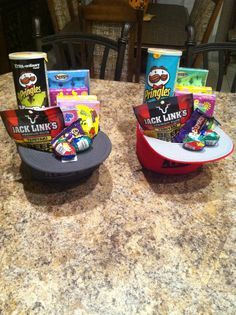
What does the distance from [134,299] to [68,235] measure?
0.17 m

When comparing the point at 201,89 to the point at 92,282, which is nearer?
the point at 92,282

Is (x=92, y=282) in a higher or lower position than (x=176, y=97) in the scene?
lower

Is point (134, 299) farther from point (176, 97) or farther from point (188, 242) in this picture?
point (176, 97)

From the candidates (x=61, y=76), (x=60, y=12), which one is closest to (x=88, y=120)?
(x=61, y=76)

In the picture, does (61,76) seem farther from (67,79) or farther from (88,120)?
(88,120)

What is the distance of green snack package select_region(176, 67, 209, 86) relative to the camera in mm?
758

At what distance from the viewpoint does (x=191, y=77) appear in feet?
2.51

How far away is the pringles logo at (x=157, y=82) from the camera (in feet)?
2.22

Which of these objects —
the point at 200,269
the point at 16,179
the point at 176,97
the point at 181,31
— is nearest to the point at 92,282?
the point at 200,269

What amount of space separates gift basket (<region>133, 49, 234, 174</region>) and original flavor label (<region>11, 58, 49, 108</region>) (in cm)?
23

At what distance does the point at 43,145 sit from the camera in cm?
60

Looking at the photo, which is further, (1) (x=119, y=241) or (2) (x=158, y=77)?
(2) (x=158, y=77)

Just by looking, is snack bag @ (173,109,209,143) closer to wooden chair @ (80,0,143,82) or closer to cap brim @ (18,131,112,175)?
cap brim @ (18,131,112,175)

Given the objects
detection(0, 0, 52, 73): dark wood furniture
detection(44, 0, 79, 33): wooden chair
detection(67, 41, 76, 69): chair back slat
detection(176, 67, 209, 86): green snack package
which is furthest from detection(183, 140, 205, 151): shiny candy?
detection(0, 0, 52, 73): dark wood furniture
